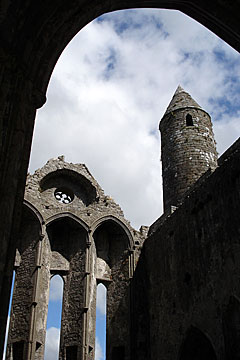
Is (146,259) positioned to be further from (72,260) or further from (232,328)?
(232,328)

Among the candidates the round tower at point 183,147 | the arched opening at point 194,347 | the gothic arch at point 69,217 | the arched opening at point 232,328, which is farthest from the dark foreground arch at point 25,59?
the gothic arch at point 69,217

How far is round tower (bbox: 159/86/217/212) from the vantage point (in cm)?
1377

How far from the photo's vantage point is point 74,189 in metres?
14.4

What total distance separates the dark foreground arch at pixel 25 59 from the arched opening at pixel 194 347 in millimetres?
6670

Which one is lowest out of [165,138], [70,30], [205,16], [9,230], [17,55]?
[9,230]

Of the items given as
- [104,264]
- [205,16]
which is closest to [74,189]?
[104,264]

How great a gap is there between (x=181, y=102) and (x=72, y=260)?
23.8ft

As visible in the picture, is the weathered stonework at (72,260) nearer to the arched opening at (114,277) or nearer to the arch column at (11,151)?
the arched opening at (114,277)

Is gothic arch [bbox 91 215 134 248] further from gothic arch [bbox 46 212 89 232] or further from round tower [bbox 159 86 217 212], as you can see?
round tower [bbox 159 86 217 212]

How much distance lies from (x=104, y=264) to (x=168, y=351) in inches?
153

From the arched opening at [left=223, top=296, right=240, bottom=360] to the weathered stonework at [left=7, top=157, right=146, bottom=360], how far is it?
13.8 feet

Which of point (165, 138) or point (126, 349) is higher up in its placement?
point (165, 138)

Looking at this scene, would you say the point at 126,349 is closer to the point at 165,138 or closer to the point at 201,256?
the point at 201,256

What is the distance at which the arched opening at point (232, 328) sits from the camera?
816 cm
